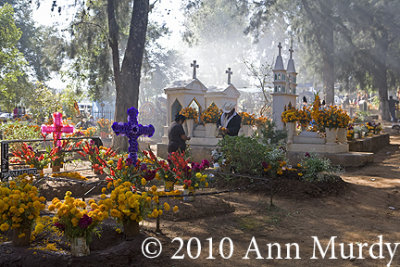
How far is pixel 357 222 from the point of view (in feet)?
19.1

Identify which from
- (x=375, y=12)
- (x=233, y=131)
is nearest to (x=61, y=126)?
(x=233, y=131)

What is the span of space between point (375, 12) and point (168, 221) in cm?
2329

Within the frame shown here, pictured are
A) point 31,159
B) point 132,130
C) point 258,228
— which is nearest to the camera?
point 258,228

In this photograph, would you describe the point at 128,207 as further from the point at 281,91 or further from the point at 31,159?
the point at 281,91

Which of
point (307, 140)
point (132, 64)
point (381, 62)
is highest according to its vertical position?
point (381, 62)

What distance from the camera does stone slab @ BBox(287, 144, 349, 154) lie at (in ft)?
39.2

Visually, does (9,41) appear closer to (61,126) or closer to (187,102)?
(187,102)

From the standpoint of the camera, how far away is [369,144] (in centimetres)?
1527

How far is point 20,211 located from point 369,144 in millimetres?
14338

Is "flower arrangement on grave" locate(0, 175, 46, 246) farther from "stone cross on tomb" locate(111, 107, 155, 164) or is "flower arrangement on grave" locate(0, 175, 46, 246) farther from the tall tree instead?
the tall tree

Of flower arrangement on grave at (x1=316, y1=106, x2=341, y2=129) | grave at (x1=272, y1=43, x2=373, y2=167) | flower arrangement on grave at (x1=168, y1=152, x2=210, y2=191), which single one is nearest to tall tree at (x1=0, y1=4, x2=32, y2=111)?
grave at (x1=272, y1=43, x2=373, y2=167)

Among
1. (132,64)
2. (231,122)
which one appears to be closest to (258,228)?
(231,122)

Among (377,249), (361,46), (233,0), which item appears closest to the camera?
(377,249)

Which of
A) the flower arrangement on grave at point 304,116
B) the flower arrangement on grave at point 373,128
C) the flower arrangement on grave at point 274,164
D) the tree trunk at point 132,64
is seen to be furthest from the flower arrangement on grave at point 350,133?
the tree trunk at point 132,64
